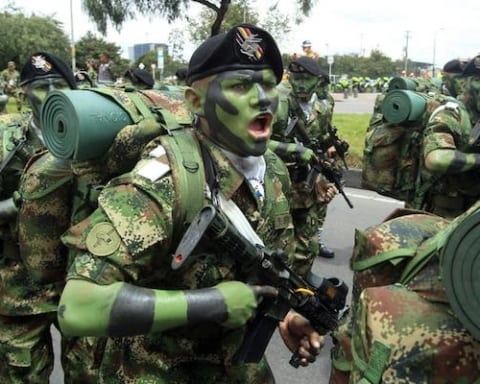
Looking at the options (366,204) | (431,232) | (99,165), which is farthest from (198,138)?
(366,204)

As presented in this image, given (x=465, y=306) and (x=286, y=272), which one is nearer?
(x=465, y=306)

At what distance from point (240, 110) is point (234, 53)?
18cm

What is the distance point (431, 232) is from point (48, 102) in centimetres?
136

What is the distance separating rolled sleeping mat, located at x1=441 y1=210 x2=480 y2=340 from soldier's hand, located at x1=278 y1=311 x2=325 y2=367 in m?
0.93

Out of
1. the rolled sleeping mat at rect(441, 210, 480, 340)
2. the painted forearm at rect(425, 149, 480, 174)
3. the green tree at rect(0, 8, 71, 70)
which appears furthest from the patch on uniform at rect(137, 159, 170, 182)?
the green tree at rect(0, 8, 71, 70)

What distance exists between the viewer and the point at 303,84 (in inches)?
225

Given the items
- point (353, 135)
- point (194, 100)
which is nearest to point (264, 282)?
point (194, 100)

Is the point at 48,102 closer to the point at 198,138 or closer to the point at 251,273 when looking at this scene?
the point at 198,138

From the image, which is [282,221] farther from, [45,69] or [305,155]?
[305,155]

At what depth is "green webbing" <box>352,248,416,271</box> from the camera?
5.18 feet

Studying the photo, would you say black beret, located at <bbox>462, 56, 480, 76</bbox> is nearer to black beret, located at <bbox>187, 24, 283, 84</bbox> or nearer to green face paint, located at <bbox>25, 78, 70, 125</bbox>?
black beret, located at <bbox>187, 24, 283, 84</bbox>

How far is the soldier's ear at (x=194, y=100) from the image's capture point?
2.06 metres

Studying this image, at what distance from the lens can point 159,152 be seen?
181cm

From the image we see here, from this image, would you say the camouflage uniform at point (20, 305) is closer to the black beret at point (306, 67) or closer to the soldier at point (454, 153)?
the soldier at point (454, 153)
